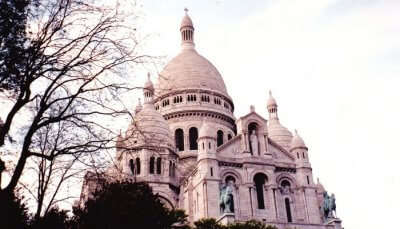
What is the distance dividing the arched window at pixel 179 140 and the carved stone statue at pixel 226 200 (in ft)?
54.4

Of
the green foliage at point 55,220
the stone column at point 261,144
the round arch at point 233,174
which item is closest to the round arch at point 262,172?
the round arch at point 233,174

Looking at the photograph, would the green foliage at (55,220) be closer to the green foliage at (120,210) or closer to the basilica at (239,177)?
the green foliage at (120,210)

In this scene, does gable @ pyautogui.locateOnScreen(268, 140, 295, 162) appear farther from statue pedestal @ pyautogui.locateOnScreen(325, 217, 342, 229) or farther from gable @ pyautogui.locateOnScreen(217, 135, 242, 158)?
statue pedestal @ pyautogui.locateOnScreen(325, 217, 342, 229)

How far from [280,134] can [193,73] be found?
13.6 meters

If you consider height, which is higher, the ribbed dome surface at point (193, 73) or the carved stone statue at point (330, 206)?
the ribbed dome surface at point (193, 73)

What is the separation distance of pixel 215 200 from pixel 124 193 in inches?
729

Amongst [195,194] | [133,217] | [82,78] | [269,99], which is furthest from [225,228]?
[269,99]

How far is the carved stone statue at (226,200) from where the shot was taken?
39438 mm

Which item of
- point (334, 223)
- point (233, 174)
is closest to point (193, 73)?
point (233, 174)

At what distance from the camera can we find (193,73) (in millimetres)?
62469

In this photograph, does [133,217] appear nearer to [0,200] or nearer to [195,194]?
A: [0,200]

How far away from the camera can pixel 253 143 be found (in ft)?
151

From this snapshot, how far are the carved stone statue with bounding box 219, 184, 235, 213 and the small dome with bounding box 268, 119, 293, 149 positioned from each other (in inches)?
829

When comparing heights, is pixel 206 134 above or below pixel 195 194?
above
